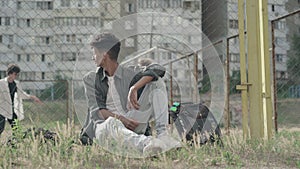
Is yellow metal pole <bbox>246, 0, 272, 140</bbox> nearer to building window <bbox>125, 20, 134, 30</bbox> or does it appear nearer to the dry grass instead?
the dry grass

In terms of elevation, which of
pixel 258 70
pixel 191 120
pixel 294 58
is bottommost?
pixel 191 120

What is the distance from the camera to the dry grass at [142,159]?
2.70 metres

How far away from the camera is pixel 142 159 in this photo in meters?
2.89

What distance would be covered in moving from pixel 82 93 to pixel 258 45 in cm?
156

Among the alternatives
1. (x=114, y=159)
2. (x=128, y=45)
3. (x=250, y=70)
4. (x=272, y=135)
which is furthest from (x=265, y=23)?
(x=114, y=159)

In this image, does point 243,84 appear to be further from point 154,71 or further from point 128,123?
point 128,123

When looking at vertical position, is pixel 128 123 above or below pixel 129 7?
below

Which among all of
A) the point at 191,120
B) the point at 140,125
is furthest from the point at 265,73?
the point at 140,125

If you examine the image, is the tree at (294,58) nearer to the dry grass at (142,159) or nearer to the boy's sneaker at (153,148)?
the dry grass at (142,159)

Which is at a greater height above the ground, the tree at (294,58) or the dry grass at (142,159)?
the tree at (294,58)

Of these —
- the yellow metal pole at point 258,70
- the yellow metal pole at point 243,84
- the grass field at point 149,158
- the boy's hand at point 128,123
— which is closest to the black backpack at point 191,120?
the yellow metal pole at point 243,84

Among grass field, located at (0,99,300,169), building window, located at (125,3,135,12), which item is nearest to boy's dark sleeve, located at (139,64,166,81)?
grass field, located at (0,99,300,169)

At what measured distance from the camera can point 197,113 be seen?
13.0 ft

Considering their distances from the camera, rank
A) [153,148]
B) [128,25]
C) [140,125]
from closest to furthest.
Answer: [153,148] < [140,125] < [128,25]
